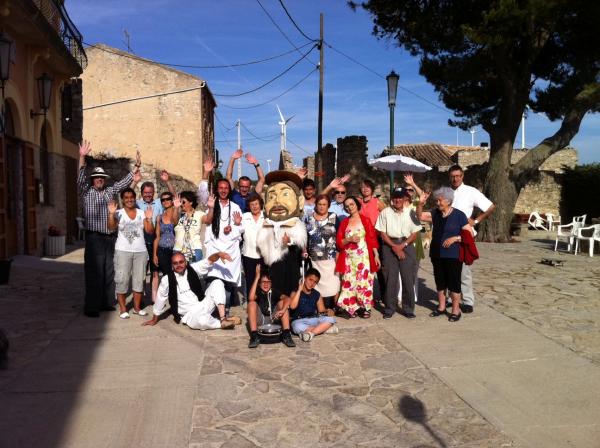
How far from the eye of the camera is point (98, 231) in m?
6.92

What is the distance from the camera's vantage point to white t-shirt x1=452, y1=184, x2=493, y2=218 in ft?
23.4

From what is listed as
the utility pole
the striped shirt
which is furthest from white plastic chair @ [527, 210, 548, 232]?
the striped shirt

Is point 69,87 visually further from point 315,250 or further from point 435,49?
point 315,250

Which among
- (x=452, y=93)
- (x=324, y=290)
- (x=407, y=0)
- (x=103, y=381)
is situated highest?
(x=407, y=0)

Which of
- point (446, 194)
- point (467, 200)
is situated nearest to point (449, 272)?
point (446, 194)

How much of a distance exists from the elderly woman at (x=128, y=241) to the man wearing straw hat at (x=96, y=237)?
177mm

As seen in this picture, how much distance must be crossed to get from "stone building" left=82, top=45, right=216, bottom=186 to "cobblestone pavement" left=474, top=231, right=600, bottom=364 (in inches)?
798

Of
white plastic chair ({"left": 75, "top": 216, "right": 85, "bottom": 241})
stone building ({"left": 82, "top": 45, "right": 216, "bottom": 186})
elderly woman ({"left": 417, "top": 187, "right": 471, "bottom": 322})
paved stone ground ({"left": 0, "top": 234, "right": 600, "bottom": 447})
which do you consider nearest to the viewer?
paved stone ground ({"left": 0, "top": 234, "right": 600, "bottom": 447})

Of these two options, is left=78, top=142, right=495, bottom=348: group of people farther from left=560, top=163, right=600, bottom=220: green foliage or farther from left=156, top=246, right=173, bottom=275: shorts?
left=560, top=163, right=600, bottom=220: green foliage

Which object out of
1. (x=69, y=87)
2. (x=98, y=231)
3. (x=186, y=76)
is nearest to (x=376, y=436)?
(x=98, y=231)

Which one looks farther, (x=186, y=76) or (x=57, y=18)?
(x=186, y=76)

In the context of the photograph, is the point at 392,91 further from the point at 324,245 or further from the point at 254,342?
the point at 254,342

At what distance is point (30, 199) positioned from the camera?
12.4 meters

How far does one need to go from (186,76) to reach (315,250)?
25.4m
